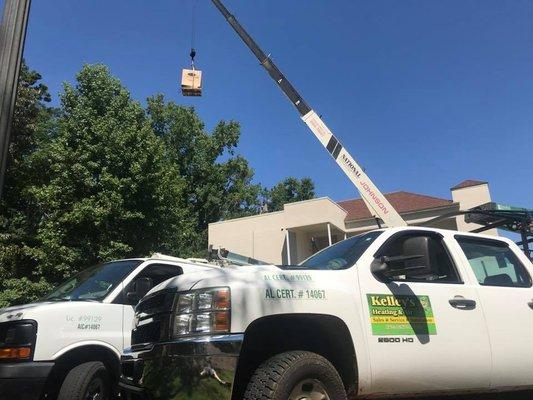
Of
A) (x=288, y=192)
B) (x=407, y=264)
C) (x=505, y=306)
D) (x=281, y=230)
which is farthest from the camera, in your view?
(x=288, y=192)

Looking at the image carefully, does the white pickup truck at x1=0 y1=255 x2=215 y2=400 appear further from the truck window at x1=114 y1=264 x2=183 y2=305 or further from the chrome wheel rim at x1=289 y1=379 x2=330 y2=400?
the chrome wheel rim at x1=289 y1=379 x2=330 y2=400

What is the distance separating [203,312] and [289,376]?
776mm

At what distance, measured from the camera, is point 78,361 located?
6055 mm

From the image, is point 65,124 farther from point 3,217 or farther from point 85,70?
point 3,217

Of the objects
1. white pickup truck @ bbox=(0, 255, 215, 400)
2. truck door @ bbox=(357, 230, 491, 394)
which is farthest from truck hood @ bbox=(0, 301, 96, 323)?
truck door @ bbox=(357, 230, 491, 394)

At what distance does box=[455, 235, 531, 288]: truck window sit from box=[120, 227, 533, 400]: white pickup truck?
0.03 metres

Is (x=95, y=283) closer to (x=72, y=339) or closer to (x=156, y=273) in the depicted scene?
(x=156, y=273)

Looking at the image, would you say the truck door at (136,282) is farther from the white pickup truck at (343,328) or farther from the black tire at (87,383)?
the white pickup truck at (343,328)

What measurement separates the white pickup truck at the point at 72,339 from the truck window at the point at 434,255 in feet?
6.23

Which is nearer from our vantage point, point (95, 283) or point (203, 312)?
point (203, 312)

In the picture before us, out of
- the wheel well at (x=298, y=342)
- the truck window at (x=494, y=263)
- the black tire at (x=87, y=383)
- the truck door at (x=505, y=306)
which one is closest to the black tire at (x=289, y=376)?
the wheel well at (x=298, y=342)

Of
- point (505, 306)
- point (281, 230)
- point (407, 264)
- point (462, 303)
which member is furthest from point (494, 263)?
point (281, 230)

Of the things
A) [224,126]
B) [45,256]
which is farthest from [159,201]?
[224,126]

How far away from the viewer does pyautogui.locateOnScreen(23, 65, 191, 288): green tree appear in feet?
60.9
